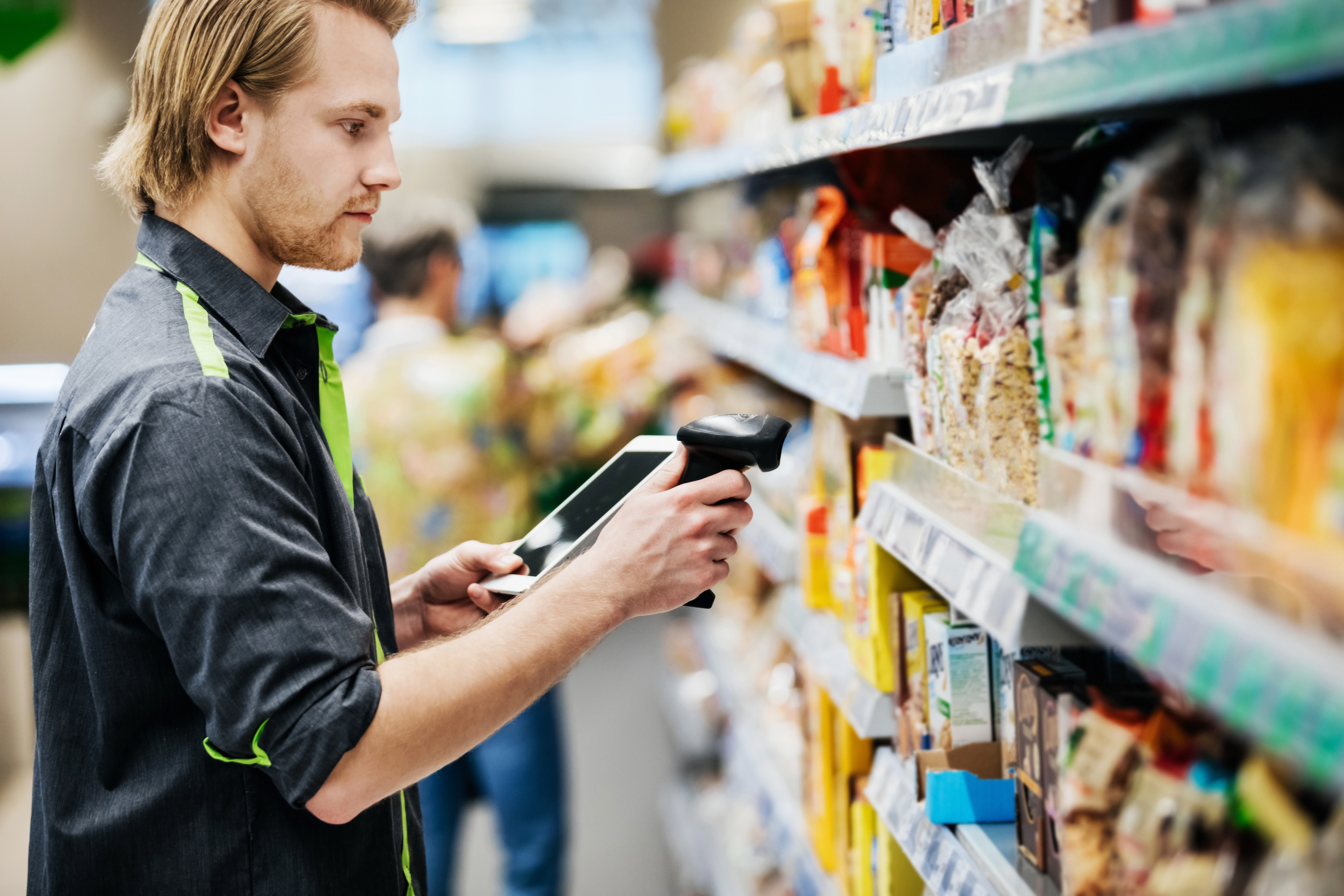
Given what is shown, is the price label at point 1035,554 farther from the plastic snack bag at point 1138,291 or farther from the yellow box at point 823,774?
the yellow box at point 823,774

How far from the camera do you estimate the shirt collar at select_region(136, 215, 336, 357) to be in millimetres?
1185

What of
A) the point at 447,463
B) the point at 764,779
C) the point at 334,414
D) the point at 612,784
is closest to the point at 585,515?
the point at 334,414

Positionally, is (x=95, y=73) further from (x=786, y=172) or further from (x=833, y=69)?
(x=833, y=69)

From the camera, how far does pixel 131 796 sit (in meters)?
1.10

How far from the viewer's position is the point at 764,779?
2.39 metres

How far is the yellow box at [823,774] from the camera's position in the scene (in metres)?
1.86

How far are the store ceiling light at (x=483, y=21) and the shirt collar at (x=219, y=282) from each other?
517 cm

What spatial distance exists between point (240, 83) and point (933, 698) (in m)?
1.12

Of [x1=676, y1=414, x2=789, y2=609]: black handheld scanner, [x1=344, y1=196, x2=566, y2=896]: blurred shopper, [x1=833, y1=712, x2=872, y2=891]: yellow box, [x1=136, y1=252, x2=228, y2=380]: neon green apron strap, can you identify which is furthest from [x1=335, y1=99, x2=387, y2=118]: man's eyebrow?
[x1=344, y1=196, x2=566, y2=896]: blurred shopper

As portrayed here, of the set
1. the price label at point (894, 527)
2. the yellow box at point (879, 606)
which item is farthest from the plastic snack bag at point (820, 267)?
the price label at point (894, 527)

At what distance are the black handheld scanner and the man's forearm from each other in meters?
0.16

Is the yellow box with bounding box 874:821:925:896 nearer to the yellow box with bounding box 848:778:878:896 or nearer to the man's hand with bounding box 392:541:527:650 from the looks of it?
the yellow box with bounding box 848:778:878:896

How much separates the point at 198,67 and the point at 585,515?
2.30 feet

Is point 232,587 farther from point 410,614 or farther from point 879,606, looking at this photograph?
point 879,606
